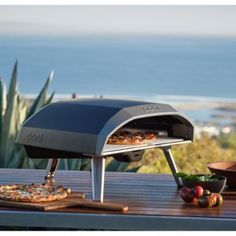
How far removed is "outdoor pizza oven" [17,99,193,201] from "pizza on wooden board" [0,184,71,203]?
182 mm

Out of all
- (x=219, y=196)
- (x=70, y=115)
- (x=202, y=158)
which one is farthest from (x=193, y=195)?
(x=202, y=158)

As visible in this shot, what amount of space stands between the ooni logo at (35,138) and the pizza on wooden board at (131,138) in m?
0.34

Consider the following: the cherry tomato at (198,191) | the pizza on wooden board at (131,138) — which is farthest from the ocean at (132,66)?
the cherry tomato at (198,191)

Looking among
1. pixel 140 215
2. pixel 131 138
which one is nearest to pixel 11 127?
pixel 131 138

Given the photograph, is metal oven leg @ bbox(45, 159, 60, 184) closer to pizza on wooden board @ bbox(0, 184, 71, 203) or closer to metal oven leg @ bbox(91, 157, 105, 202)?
pizza on wooden board @ bbox(0, 184, 71, 203)

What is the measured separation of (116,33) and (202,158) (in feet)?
10.7

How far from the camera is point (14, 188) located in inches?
172

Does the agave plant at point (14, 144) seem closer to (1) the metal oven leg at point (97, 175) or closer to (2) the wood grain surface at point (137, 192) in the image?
(2) the wood grain surface at point (137, 192)

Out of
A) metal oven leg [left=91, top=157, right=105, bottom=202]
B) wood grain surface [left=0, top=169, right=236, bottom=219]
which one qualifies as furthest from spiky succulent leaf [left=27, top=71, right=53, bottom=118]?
metal oven leg [left=91, top=157, right=105, bottom=202]

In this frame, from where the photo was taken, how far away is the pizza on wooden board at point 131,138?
14.3 ft

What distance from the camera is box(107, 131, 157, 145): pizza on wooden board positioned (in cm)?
436

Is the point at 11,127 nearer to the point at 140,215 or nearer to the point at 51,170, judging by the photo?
the point at 51,170

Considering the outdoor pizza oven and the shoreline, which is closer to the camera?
the outdoor pizza oven

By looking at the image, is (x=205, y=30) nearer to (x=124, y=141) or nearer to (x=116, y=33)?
(x=116, y=33)
